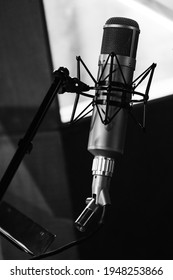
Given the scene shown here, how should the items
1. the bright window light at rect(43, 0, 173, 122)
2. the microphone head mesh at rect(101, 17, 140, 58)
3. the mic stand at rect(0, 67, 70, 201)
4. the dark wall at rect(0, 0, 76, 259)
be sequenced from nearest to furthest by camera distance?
1. the mic stand at rect(0, 67, 70, 201)
2. the microphone head mesh at rect(101, 17, 140, 58)
3. the bright window light at rect(43, 0, 173, 122)
4. the dark wall at rect(0, 0, 76, 259)

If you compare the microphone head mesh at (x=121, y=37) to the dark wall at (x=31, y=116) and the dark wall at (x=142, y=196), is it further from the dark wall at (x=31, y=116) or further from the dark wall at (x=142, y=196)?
the dark wall at (x=31, y=116)

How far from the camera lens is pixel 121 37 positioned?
79 centimetres

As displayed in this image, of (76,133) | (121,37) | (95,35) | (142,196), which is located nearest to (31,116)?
(76,133)

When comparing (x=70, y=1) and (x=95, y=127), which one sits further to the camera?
(x=70, y=1)

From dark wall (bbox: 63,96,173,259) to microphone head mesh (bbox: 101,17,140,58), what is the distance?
2.08 feet

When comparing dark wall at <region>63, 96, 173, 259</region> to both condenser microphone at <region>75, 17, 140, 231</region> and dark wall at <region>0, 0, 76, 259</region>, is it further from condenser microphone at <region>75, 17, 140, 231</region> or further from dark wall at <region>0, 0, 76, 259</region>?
condenser microphone at <region>75, 17, 140, 231</region>

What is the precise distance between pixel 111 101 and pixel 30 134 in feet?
0.43

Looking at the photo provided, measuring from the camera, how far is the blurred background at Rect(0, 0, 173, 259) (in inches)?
56.6

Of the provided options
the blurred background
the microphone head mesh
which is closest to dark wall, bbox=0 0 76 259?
the blurred background
